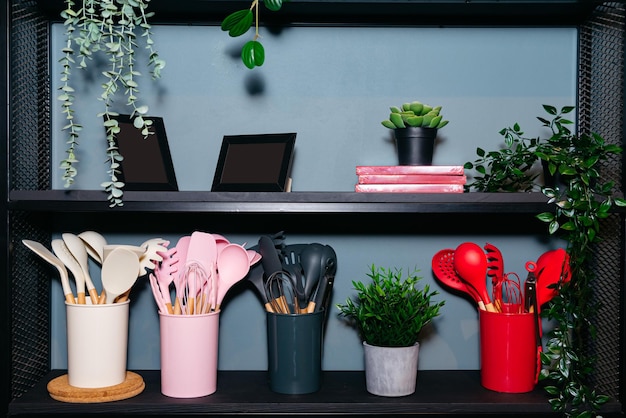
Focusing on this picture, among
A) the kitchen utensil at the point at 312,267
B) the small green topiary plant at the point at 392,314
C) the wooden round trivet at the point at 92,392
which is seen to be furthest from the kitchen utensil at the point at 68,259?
the small green topiary plant at the point at 392,314

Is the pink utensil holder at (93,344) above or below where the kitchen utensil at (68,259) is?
below

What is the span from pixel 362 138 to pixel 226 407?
0.71 metres

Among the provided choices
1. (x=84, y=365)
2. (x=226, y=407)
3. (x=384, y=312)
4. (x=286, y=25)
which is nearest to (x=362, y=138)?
(x=286, y=25)

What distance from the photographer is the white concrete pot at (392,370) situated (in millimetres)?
1368

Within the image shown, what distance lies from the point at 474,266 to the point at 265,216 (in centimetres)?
51

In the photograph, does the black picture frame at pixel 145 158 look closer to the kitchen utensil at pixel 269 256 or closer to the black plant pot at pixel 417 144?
the kitchen utensil at pixel 269 256

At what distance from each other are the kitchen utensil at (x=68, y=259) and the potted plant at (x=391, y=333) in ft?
2.01

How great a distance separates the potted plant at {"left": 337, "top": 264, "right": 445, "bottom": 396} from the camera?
1369mm

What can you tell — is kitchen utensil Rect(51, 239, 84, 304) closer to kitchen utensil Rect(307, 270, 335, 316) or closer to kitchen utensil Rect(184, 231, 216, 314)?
kitchen utensil Rect(184, 231, 216, 314)

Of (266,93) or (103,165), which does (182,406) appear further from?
(266,93)

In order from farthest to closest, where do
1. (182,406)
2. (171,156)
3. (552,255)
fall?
(171,156)
(552,255)
(182,406)

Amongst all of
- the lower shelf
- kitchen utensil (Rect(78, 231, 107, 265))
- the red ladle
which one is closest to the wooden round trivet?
the lower shelf

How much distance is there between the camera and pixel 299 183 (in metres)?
1.61

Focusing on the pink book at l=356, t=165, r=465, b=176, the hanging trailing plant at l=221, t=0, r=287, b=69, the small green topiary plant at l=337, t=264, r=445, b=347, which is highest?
the hanging trailing plant at l=221, t=0, r=287, b=69
